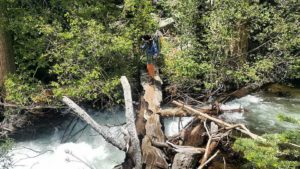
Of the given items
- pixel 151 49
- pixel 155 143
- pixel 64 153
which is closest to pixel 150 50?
pixel 151 49

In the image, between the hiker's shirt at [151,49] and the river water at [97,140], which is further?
the hiker's shirt at [151,49]

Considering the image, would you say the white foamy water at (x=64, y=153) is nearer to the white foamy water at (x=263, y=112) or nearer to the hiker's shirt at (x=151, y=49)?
the hiker's shirt at (x=151, y=49)

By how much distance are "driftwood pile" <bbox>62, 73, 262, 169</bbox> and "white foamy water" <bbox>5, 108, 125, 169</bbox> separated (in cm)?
151

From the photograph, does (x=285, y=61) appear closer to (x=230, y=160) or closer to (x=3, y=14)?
(x=230, y=160)

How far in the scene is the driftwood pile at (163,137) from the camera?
7594 mm

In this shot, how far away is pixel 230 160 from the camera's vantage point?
929 cm

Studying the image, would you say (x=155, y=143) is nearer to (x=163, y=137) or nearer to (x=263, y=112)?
(x=163, y=137)

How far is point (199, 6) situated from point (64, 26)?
4987 millimetres

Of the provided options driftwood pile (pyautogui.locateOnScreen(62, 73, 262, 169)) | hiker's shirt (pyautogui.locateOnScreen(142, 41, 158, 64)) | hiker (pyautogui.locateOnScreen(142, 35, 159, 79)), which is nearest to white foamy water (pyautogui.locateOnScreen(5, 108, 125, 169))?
driftwood pile (pyautogui.locateOnScreen(62, 73, 262, 169))

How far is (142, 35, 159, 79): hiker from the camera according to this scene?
11.8 m

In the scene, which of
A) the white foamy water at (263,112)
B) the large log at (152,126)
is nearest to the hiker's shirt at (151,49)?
the large log at (152,126)

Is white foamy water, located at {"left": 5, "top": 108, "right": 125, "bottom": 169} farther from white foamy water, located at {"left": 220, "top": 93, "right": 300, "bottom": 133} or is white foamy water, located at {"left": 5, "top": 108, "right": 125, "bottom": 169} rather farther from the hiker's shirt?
white foamy water, located at {"left": 220, "top": 93, "right": 300, "bottom": 133}

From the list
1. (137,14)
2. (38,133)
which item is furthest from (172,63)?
(38,133)

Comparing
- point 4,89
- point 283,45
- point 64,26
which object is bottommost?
point 4,89
